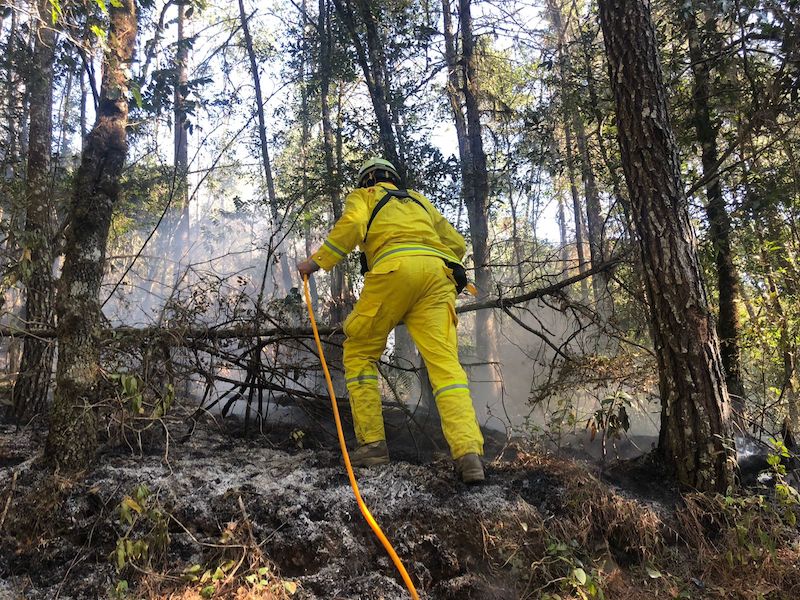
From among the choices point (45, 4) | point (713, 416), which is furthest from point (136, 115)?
point (713, 416)

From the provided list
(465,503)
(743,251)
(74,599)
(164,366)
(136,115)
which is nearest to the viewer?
(74,599)

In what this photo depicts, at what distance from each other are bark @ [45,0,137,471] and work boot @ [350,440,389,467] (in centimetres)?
159

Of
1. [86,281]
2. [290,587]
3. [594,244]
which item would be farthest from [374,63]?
[290,587]

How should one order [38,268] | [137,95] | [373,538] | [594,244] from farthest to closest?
1. [38,268]
2. [594,244]
3. [137,95]
4. [373,538]

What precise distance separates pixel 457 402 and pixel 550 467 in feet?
2.52

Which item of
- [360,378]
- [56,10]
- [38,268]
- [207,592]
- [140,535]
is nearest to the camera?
[207,592]

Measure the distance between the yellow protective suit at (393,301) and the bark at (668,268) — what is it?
1.24m

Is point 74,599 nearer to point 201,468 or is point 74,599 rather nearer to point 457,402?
point 201,468

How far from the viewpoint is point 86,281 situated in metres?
2.82

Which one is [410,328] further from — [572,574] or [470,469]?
[572,574]

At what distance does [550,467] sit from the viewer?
3.08 metres

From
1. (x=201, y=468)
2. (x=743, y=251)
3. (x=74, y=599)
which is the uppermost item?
(x=743, y=251)

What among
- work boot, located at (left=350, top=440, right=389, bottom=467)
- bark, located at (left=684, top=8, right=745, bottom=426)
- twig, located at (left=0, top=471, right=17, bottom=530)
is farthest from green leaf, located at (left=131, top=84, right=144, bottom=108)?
bark, located at (left=684, top=8, right=745, bottom=426)

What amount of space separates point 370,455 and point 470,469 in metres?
0.73
